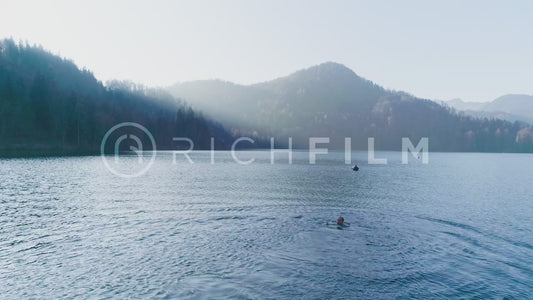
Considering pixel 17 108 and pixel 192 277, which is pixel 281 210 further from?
pixel 17 108

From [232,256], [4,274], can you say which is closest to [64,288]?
[4,274]

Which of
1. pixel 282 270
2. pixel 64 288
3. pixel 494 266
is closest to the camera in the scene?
pixel 64 288

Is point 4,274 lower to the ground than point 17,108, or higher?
lower

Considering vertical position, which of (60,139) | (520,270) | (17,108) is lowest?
(520,270)

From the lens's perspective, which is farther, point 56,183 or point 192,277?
point 56,183

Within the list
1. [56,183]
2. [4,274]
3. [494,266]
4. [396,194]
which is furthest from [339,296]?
[56,183]

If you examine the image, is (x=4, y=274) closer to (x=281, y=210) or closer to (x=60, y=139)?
(x=281, y=210)

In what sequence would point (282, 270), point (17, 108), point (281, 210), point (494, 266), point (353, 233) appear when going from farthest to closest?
point (17, 108) → point (281, 210) → point (353, 233) → point (494, 266) → point (282, 270)
